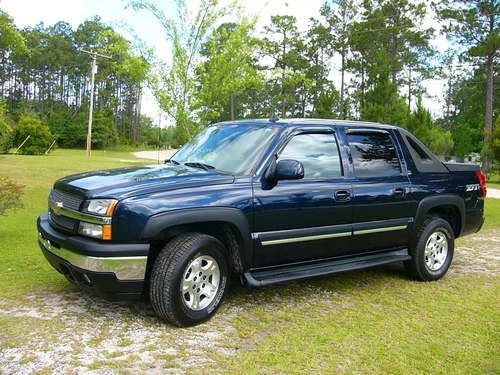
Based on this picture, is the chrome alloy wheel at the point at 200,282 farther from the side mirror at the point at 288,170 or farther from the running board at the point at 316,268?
the side mirror at the point at 288,170

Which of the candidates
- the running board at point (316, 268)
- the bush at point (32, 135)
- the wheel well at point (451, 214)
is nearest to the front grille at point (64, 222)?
the running board at point (316, 268)

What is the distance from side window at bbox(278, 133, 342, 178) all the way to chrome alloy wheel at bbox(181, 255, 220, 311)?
4.13ft

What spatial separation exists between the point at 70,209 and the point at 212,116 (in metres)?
9.25

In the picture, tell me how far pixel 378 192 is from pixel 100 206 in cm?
294

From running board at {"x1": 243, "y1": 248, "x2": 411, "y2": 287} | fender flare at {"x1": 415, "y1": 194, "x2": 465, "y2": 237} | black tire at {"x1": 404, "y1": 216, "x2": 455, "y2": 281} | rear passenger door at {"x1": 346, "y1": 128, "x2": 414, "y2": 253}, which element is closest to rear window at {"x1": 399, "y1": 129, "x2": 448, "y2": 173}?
rear passenger door at {"x1": 346, "y1": 128, "x2": 414, "y2": 253}

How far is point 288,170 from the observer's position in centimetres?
443

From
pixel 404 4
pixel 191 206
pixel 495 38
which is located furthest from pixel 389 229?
pixel 404 4

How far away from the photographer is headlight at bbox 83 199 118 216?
3.88 meters

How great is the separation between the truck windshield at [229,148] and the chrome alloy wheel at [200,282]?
2.95 ft

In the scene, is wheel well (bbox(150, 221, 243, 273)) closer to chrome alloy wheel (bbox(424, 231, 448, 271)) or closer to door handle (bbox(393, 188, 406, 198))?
door handle (bbox(393, 188, 406, 198))

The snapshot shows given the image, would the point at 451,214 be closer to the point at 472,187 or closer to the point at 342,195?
the point at 472,187

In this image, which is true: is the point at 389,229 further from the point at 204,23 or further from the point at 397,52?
the point at 397,52

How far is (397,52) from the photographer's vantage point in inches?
1959

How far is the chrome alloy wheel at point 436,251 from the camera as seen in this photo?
599 cm
